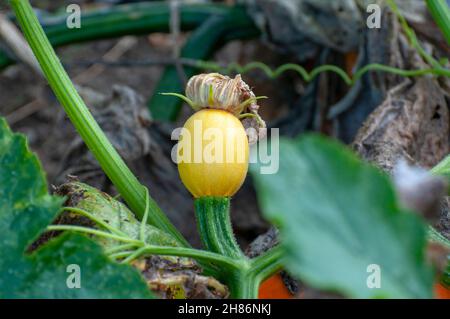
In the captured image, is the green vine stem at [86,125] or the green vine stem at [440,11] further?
the green vine stem at [440,11]


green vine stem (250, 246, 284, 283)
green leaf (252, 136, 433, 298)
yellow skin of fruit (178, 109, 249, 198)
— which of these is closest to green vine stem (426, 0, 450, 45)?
yellow skin of fruit (178, 109, 249, 198)

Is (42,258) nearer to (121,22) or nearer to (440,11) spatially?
(440,11)

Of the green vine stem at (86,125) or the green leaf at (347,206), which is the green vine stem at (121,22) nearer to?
the green vine stem at (86,125)

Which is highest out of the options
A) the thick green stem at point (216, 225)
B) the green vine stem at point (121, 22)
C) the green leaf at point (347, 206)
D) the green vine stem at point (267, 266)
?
Result: the green vine stem at point (121, 22)

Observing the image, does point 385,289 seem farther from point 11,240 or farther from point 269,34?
point 269,34

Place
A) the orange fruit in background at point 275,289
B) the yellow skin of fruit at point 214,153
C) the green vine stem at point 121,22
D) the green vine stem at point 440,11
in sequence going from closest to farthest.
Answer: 1. the yellow skin of fruit at point 214,153
2. the orange fruit in background at point 275,289
3. the green vine stem at point 440,11
4. the green vine stem at point 121,22

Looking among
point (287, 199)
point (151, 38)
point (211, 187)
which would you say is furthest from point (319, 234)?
point (151, 38)

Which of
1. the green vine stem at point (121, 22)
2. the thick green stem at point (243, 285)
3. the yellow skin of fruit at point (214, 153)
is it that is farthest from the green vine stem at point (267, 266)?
the green vine stem at point (121, 22)
